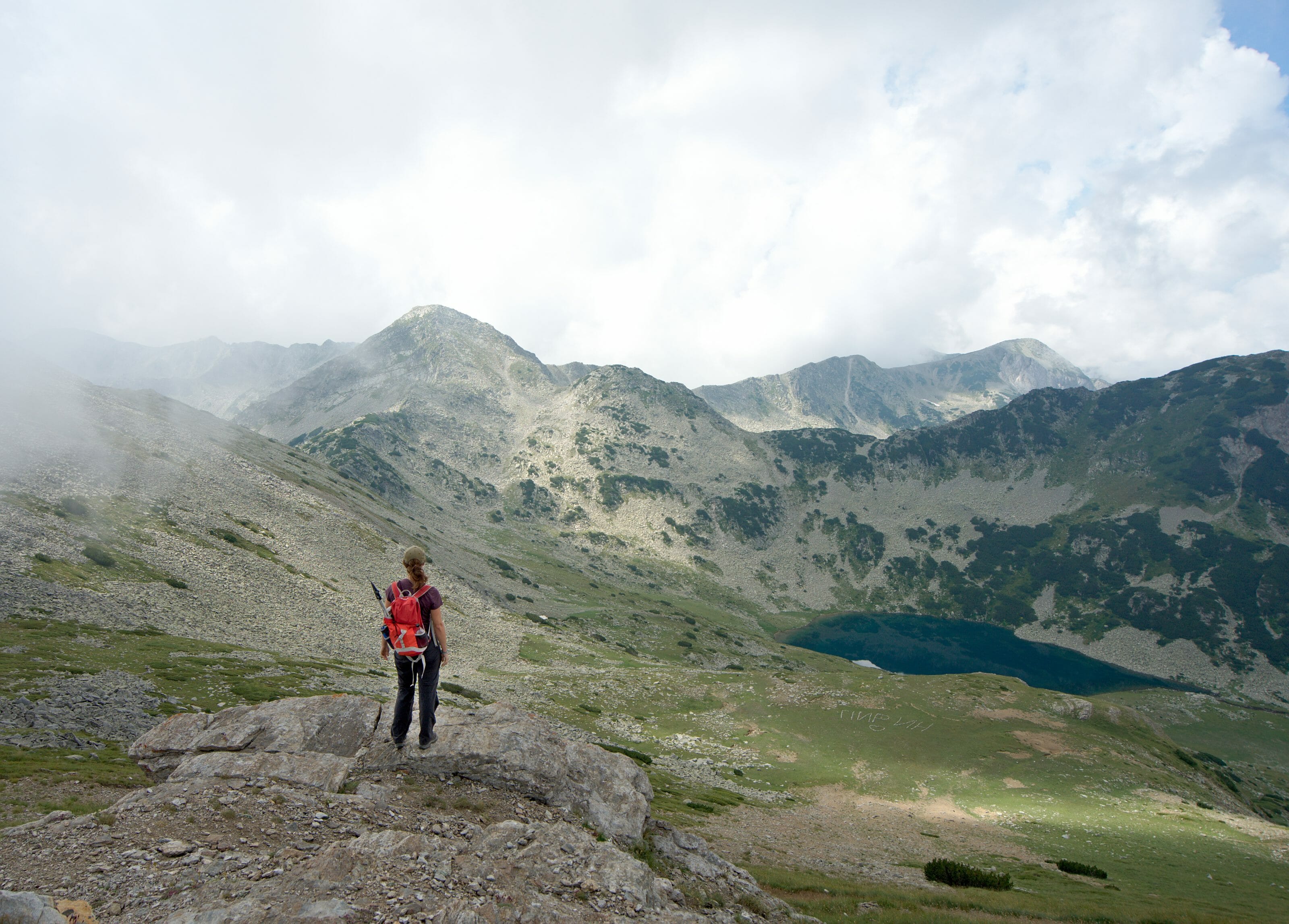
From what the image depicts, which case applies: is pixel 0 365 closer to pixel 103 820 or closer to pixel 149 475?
pixel 149 475

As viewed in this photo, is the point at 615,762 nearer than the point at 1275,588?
Yes

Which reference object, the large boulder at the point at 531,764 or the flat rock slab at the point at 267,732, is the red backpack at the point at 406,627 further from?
the flat rock slab at the point at 267,732

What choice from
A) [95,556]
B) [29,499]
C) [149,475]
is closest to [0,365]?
[149,475]

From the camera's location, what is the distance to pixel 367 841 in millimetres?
10750

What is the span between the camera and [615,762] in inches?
705

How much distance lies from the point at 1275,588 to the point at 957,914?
230m

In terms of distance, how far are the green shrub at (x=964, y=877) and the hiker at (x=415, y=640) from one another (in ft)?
74.1

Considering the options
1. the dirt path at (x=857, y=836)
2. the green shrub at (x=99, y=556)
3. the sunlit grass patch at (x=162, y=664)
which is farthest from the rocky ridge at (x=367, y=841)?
the green shrub at (x=99, y=556)

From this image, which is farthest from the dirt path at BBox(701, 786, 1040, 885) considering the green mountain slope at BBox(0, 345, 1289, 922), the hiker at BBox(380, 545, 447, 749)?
the hiker at BBox(380, 545, 447, 749)

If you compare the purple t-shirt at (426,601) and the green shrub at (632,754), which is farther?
the green shrub at (632,754)

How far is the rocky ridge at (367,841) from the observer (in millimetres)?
8797

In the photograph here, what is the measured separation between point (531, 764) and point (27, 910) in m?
10.1

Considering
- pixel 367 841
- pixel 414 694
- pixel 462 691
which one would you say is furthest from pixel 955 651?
pixel 367 841

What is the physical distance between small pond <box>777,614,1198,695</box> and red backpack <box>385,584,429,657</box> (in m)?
148
